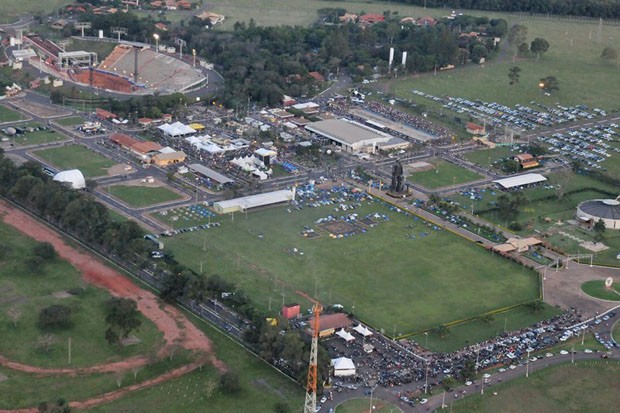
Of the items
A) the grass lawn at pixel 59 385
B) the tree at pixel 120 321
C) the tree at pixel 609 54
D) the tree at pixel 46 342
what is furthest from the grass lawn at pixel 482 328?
the tree at pixel 609 54

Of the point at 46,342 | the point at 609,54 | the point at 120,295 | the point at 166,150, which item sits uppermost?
the point at 609,54

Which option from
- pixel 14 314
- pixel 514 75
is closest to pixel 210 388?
pixel 14 314

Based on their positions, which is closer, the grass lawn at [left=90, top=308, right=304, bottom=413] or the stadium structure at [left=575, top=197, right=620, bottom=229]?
the grass lawn at [left=90, top=308, right=304, bottom=413]

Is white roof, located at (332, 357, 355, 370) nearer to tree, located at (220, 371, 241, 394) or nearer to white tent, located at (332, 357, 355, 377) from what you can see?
white tent, located at (332, 357, 355, 377)

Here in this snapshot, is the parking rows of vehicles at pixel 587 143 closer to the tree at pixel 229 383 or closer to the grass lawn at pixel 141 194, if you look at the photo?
the grass lawn at pixel 141 194

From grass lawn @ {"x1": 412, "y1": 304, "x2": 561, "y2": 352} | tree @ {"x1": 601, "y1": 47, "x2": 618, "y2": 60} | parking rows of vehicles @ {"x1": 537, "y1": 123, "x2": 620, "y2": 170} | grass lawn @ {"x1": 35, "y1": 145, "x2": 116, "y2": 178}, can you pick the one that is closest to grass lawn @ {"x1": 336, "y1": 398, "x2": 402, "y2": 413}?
grass lawn @ {"x1": 412, "y1": 304, "x2": 561, "y2": 352}

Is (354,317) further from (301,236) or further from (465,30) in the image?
(465,30)

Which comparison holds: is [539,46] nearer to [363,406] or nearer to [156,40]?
[156,40]
